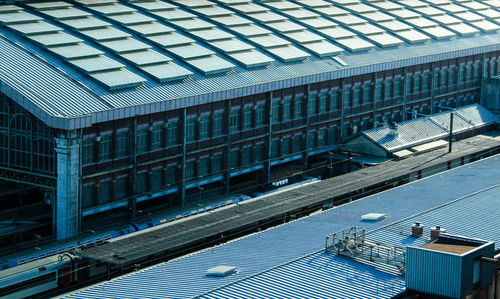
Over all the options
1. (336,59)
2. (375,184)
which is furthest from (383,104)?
(375,184)

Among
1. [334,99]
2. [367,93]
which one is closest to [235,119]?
[334,99]

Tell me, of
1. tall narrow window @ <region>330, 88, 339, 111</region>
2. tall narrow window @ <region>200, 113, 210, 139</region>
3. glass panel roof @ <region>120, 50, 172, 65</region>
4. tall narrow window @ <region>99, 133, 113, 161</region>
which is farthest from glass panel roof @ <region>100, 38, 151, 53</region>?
tall narrow window @ <region>330, 88, 339, 111</region>

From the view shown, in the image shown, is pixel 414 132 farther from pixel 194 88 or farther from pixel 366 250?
A: pixel 366 250

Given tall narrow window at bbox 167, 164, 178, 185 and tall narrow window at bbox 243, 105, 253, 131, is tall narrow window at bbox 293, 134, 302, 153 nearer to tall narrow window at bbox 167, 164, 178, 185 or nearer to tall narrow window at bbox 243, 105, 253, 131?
tall narrow window at bbox 243, 105, 253, 131

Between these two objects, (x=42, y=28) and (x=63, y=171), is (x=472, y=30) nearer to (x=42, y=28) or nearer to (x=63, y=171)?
(x=42, y=28)

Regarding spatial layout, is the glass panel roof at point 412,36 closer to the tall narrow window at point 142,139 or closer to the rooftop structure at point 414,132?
the rooftop structure at point 414,132

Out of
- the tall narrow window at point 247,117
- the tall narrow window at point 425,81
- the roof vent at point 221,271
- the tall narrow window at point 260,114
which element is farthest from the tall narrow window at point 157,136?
the tall narrow window at point 425,81
